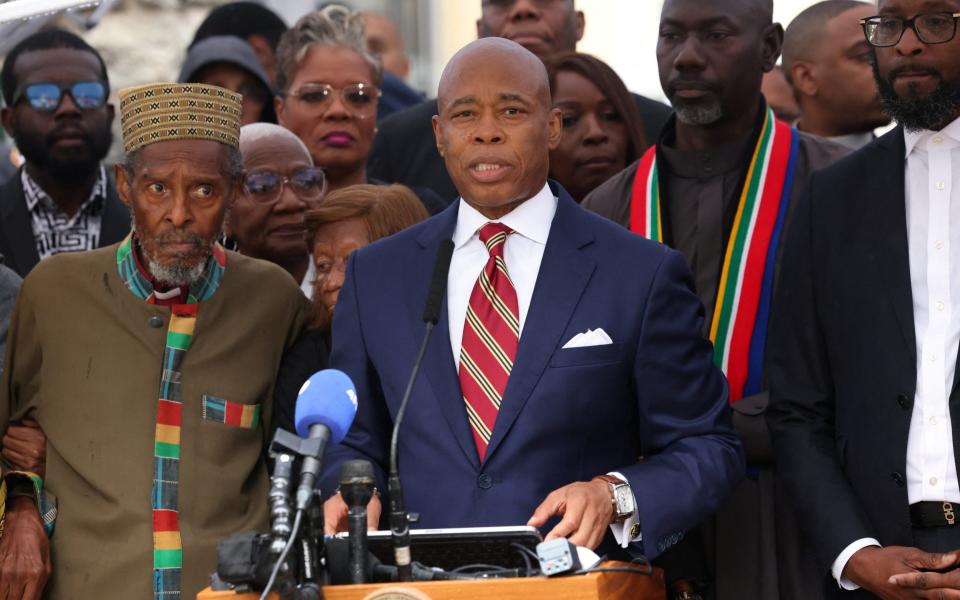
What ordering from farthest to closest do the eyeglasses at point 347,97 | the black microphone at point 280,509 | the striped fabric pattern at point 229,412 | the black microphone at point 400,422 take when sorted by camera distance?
1. the eyeglasses at point 347,97
2. the striped fabric pattern at point 229,412
3. the black microphone at point 400,422
4. the black microphone at point 280,509

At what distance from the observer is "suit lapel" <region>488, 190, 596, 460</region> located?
5.32m

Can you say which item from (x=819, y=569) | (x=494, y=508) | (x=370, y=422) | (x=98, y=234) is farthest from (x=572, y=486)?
(x=98, y=234)

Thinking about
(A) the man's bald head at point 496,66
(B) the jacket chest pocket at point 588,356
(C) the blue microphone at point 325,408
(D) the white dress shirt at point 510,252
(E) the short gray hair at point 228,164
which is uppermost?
(A) the man's bald head at point 496,66

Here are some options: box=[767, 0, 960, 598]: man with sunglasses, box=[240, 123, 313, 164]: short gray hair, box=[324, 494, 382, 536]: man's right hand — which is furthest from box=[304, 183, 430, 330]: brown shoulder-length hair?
box=[324, 494, 382, 536]: man's right hand

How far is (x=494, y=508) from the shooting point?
5.29 metres

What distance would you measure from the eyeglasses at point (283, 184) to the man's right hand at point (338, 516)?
8.02ft

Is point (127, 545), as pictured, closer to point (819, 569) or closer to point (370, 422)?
point (370, 422)

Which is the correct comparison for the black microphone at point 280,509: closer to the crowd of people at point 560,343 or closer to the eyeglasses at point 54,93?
the crowd of people at point 560,343

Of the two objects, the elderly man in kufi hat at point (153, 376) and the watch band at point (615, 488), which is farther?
the elderly man in kufi hat at point (153, 376)

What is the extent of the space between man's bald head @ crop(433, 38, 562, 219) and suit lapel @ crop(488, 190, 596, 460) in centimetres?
17

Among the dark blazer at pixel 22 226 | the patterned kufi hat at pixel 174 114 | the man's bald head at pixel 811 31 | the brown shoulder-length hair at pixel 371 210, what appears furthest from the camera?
the man's bald head at pixel 811 31

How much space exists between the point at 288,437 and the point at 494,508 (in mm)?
1158

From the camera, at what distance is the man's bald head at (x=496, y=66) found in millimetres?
5633

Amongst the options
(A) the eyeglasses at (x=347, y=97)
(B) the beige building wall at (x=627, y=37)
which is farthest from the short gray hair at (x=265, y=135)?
(B) the beige building wall at (x=627, y=37)
